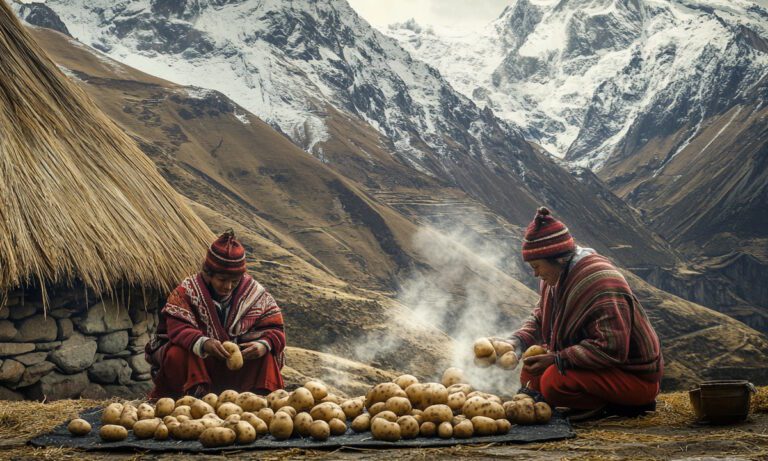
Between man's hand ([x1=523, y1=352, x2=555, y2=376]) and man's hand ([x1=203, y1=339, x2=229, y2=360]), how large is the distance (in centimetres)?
198

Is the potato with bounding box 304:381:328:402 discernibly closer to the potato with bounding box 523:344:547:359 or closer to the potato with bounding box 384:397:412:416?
the potato with bounding box 384:397:412:416

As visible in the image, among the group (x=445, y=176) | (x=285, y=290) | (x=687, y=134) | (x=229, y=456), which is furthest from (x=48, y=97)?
(x=687, y=134)

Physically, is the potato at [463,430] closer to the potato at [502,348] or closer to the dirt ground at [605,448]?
the dirt ground at [605,448]

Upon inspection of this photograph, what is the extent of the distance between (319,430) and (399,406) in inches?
19.8

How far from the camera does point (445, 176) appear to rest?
283ft

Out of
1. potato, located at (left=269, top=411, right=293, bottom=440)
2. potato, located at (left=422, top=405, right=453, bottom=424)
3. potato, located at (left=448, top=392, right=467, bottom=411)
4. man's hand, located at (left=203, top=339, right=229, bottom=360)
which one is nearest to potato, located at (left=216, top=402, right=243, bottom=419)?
potato, located at (left=269, top=411, right=293, bottom=440)

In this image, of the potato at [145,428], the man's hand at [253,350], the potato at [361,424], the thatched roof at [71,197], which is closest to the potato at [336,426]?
the potato at [361,424]

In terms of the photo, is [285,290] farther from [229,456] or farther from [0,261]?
[229,456]

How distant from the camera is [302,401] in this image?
14.4ft

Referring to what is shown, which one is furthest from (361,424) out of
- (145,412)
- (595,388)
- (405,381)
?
(595,388)

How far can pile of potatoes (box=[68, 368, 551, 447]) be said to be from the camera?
4027 millimetres

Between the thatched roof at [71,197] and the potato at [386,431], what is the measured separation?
381 centimetres

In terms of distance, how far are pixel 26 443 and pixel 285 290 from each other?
11.4 metres

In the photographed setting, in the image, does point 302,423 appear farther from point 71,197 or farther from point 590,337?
point 71,197
